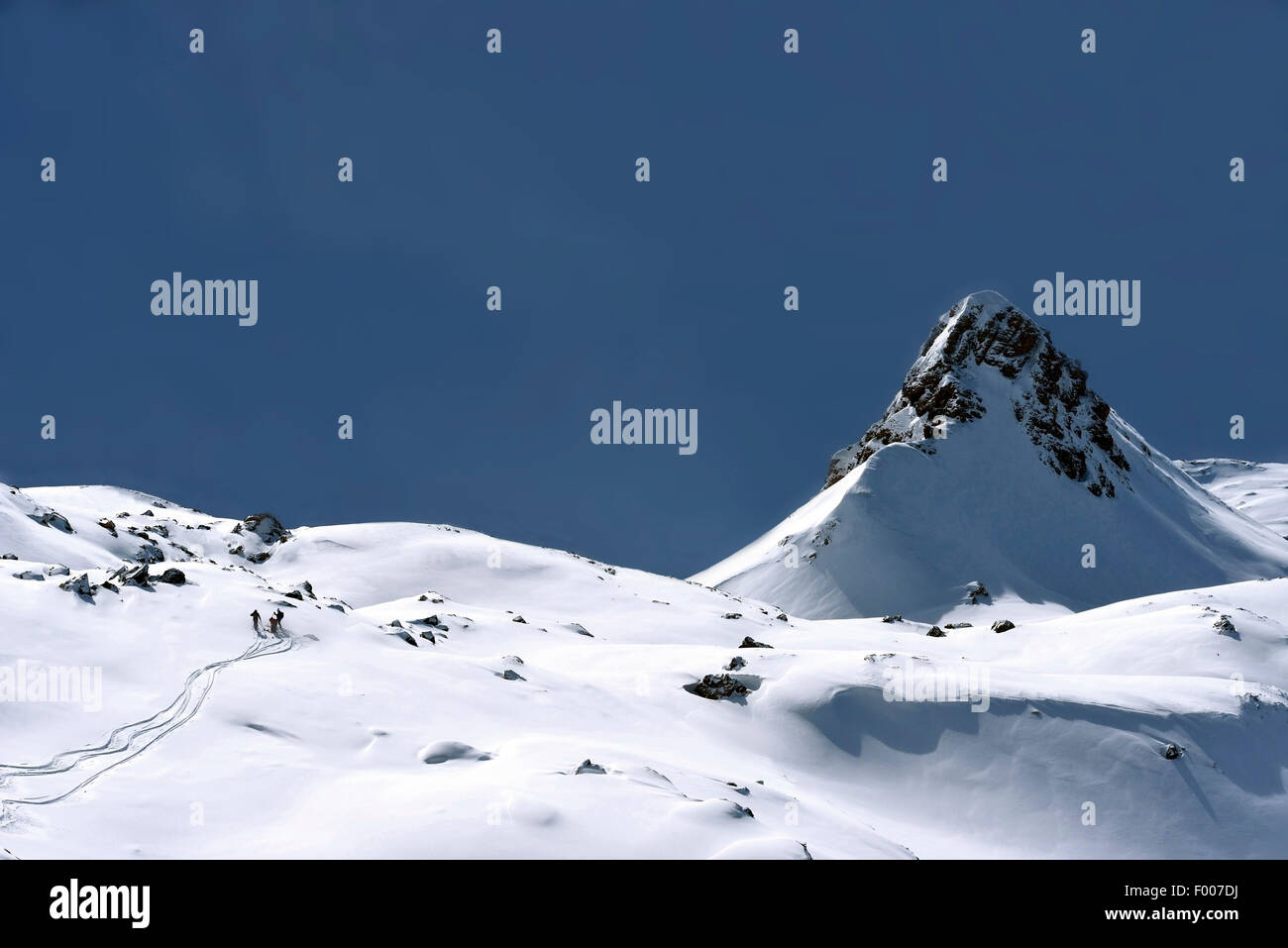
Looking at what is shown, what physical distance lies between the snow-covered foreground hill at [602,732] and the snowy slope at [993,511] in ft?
120

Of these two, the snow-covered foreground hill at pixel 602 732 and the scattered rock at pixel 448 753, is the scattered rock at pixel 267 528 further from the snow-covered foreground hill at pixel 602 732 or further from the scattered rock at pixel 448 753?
the scattered rock at pixel 448 753

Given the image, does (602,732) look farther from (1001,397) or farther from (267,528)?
(1001,397)

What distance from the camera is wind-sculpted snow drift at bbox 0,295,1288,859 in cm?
1722

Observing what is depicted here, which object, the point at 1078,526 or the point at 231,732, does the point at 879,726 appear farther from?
the point at 1078,526

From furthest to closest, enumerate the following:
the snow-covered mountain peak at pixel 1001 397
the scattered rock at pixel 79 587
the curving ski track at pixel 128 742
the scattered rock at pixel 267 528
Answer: the snow-covered mountain peak at pixel 1001 397 < the scattered rock at pixel 267 528 < the scattered rock at pixel 79 587 < the curving ski track at pixel 128 742

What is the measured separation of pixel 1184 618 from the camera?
43.9m

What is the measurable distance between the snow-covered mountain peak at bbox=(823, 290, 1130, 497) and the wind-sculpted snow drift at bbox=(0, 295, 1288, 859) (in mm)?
56185

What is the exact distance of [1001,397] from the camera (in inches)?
4587

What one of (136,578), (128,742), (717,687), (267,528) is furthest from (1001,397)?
(128,742)

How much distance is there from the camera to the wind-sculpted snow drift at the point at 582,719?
678 inches

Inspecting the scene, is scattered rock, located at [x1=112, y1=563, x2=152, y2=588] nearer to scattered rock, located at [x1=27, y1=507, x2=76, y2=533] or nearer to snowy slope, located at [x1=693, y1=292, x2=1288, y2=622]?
scattered rock, located at [x1=27, y1=507, x2=76, y2=533]

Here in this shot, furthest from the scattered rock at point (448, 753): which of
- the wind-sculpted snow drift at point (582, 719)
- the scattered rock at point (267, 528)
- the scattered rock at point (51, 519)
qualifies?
the scattered rock at point (267, 528)

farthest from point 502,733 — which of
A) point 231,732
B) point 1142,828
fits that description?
point 1142,828
